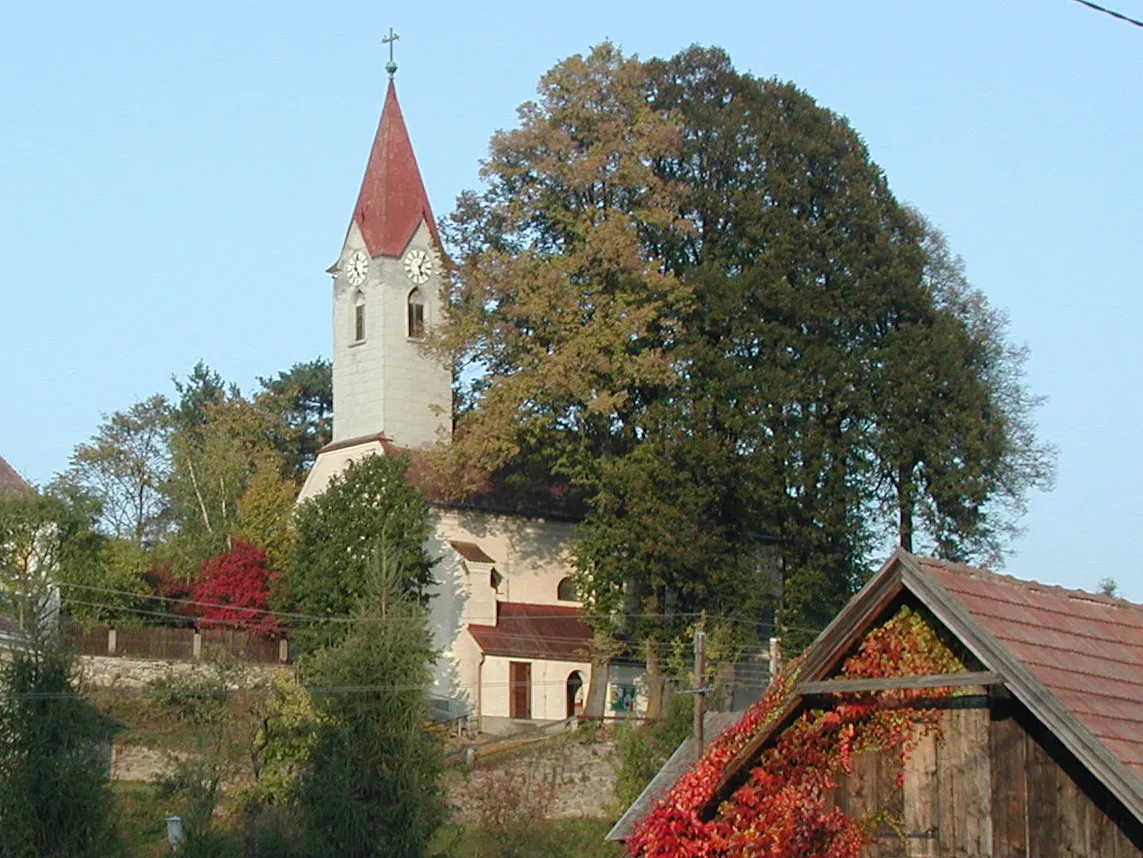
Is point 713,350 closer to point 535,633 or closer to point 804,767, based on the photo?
point 535,633

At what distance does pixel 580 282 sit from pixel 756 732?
37277 mm

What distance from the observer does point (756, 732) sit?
14016 mm

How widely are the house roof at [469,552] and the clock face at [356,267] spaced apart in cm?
954

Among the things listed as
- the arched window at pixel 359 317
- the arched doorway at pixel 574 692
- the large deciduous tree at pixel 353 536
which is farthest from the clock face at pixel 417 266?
the arched doorway at pixel 574 692

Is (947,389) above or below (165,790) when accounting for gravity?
above

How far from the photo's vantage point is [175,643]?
5303 centimetres

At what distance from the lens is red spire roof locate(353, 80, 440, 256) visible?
60.1 meters

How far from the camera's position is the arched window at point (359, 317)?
60219 millimetres

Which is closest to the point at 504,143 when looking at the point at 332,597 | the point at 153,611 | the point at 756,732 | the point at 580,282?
the point at 580,282

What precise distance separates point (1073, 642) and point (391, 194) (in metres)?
49.7

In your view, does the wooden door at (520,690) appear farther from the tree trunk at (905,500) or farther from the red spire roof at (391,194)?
the red spire roof at (391,194)

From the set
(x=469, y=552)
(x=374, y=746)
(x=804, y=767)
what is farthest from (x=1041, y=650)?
(x=469, y=552)

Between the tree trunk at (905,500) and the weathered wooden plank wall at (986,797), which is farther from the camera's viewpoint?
the tree trunk at (905,500)

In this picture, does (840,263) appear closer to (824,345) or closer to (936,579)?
(824,345)
